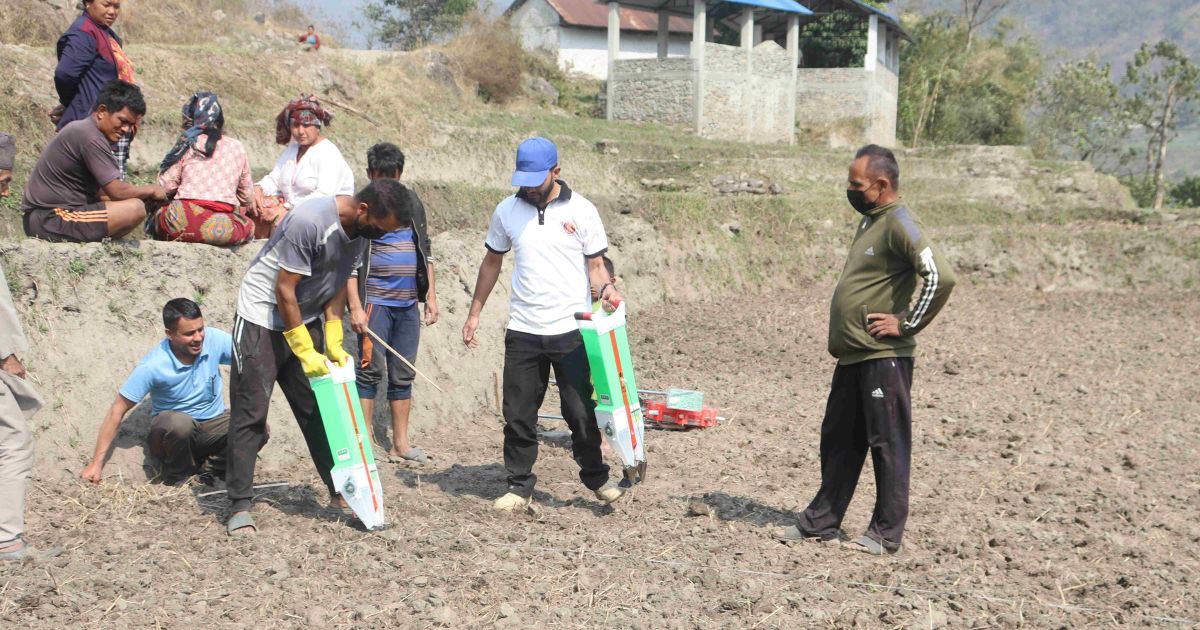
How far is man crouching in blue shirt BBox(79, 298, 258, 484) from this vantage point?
5328 mm

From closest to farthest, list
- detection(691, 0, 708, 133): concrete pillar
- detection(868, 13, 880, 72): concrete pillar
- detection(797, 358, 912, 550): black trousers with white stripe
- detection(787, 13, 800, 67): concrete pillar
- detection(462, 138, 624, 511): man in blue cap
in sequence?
1. detection(797, 358, 912, 550): black trousers with white stripe
2. detection(462, 138, 624, 511): man in blue cap
3. detection(691, 0, 708, 133): concrete pillar
4. detection(787, 13, 800, 67): concrete pillar
5. detection(868, 13, 880, 72): concrete pillar

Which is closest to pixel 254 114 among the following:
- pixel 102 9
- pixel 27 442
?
pixel 102 9

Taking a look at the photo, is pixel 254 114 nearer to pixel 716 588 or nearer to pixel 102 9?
pixel 102 9

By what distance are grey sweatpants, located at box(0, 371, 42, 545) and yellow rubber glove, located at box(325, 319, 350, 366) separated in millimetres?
1293

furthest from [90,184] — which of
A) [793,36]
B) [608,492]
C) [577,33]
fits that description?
[577,33]

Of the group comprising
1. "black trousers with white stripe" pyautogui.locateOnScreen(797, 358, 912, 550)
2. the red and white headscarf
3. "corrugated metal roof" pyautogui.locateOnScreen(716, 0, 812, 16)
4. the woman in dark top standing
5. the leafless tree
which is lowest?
"black trousers with white stripe" pyautogui.locateOnScreen(797, 358, 912, 550)

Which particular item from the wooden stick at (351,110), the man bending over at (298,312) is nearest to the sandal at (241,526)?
the man bending over at (298,312)

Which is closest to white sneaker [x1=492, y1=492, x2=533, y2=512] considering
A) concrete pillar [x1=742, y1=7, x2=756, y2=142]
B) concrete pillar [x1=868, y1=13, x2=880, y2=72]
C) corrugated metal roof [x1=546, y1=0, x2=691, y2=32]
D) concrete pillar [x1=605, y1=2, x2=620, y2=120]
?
concrete pillar [x1=605, y1=2, x2=620, y2=120]

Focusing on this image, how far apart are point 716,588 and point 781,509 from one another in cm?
125

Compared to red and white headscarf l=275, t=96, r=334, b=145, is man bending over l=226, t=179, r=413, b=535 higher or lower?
lower

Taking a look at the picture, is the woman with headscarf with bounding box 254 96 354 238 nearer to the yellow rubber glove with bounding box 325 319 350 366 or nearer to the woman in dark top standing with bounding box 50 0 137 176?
the woman in dark top standing with bounding box 50 0 137 176

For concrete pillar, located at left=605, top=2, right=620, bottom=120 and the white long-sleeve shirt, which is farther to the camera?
concrete pillar, located at left=605, top=2, right=620, bottom=120

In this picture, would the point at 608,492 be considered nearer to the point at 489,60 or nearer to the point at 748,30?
the point at 489,60

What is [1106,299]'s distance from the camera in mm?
15719
